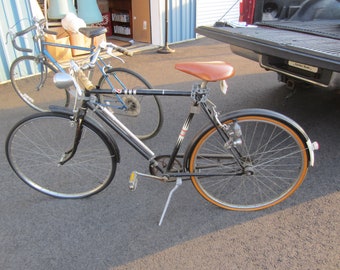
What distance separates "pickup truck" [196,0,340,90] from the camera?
8.16ft

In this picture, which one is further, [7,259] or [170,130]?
[170,130]

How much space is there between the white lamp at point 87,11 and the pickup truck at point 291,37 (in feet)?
10.3

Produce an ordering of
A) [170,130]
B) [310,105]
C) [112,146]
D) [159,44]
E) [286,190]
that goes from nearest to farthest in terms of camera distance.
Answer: [112,146], [286,190], [170,130], [310,105], [159,44]

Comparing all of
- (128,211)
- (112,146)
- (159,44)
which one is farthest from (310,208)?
(159,44)

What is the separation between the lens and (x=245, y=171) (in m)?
2.11

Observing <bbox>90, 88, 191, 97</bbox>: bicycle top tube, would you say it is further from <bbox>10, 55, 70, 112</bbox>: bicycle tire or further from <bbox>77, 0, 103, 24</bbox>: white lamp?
<bbox>77, 0, 103, 24</bbox>: white lamp

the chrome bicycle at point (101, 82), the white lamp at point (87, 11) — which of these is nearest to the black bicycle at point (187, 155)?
the chrome bicycle at point (101, 82)

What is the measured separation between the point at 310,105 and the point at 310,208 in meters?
2.07

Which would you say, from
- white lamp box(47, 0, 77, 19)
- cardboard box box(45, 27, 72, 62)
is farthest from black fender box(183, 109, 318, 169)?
white lamp box(47, 0, 77, 19)

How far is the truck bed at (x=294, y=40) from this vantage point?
241cm

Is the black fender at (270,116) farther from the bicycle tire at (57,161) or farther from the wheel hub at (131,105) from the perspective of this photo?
the wheel hub at (131,105)

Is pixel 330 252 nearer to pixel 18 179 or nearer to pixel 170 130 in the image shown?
pixel 170 130

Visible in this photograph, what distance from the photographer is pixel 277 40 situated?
289 centimetres

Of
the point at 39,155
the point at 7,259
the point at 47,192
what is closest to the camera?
the point at 7,259
